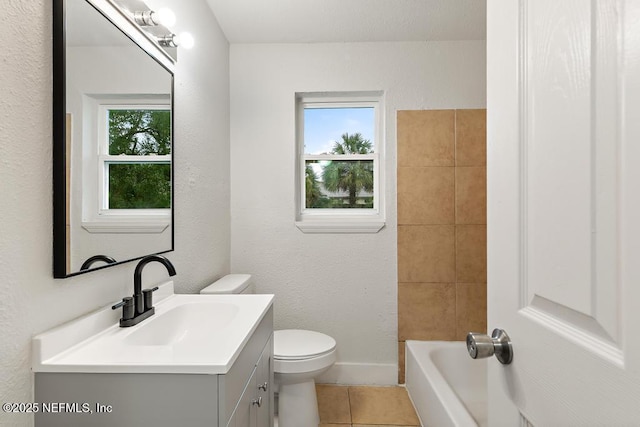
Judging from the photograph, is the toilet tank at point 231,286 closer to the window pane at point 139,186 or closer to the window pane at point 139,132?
the window pane at point 139,186

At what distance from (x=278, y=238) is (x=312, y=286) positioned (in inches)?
16.9

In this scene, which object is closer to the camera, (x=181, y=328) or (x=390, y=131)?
(x=181, y=328)

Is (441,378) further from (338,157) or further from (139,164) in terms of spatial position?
(139,164)

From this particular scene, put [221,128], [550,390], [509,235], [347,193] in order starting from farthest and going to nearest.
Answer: [347,193] → [221,128] → [509,235] → [550,390]

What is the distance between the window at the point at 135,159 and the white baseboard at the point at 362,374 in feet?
5.56

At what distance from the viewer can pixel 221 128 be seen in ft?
7.29

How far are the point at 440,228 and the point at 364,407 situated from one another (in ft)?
4.25

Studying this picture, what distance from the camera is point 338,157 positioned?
255 centimetres

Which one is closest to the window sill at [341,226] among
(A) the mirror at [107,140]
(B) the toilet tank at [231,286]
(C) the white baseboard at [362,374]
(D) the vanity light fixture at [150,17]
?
(B) the toilet tank at [231,286]

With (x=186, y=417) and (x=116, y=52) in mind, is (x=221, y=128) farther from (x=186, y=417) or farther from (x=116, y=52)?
(x=186, y=417)

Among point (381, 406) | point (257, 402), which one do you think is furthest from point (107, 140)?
point (381, 406)

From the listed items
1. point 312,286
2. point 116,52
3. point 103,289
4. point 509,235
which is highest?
point 116,52

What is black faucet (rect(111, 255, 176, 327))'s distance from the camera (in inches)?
43.3

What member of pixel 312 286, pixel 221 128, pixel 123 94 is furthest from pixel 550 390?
pixel 221 128
